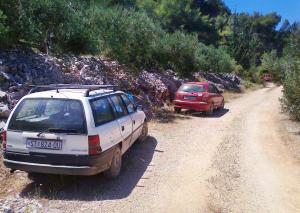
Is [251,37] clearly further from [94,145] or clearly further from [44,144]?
[44,144]

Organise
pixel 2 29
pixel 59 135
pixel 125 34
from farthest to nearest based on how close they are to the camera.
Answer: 1. pixel 125 34
2. pixel 2 29
3. pixel 59 135

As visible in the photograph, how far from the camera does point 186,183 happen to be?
7359mm

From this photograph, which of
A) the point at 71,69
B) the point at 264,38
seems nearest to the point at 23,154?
the point at 71,69

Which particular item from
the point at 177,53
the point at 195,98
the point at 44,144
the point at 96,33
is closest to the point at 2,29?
the point at 44,144

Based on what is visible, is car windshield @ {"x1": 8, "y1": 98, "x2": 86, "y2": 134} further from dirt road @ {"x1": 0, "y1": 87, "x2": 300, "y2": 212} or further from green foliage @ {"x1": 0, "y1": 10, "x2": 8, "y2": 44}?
green foliage @ {"x1": 0, "y1": 10, "x2": 8, "y2": 44}

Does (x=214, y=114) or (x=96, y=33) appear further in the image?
(x=96, y=33)

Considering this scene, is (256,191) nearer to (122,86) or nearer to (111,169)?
(111,169)

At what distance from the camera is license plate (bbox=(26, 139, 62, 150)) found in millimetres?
6258

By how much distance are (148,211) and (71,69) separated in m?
9.04

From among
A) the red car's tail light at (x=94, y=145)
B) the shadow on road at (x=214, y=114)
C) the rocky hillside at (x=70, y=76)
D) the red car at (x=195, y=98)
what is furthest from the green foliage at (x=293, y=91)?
the red car's tail light at (x=94, y=145)

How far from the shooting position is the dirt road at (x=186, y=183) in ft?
20.3

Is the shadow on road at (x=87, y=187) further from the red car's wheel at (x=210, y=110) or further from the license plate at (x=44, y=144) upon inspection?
the red car's wheel at (x=210, y=110)

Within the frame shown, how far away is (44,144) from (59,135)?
11.4 inches

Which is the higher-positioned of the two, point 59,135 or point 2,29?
point 2,29
